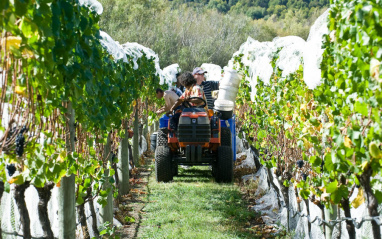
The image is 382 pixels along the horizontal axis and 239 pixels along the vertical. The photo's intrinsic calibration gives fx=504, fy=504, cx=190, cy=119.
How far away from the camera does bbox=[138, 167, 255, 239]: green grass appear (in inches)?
212

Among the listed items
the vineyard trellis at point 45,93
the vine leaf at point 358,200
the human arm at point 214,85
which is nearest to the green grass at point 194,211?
the vineyard trellis at point 45,93

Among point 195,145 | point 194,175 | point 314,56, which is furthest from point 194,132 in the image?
point 314,56

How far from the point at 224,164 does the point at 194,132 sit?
3.10 ft

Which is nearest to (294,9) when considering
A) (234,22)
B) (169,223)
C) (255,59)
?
(234,22)

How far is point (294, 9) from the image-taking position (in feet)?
221

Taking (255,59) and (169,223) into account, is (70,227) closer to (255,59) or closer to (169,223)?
(169,223)

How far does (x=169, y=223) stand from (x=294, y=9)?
65063mm

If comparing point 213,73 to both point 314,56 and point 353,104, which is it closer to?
point 314,56

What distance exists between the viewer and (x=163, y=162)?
25.7 feet

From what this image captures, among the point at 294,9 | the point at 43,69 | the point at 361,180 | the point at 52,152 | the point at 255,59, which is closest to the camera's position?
the point at 43,69

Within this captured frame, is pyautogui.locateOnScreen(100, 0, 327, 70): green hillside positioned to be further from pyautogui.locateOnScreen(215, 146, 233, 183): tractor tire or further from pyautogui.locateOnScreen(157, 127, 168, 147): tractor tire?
pyautogui.locateOnScreen(215, 146, 233, 183): tractor tire

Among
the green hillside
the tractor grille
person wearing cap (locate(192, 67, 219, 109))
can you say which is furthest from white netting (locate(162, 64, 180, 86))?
the green hillside

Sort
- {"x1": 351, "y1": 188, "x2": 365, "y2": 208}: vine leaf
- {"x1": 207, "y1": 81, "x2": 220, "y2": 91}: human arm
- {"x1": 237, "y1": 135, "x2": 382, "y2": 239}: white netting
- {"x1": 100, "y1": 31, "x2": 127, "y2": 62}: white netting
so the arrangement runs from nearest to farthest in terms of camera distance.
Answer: {"x1": 351, "y1": 188, "x2": 365, "y2": 208}: vine leaf → {"x1": 237, "y1": 135, "x2": 382, "y2": 239}: white netting → {"x1": 100, "y1": 31, "x2": 127, "y2": 62}: white netting → {"x1": 207, "y1": 81, "x2": 220, "y2": 91}: human arm

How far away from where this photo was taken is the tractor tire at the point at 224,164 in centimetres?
772
